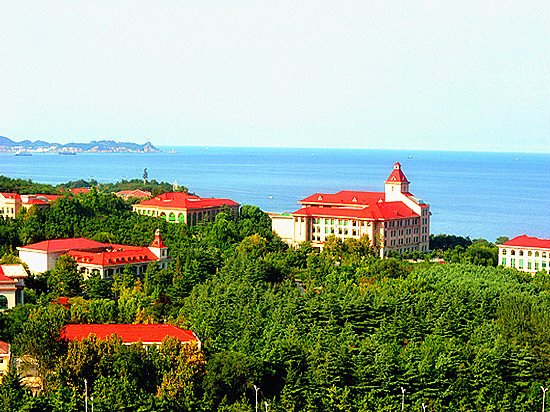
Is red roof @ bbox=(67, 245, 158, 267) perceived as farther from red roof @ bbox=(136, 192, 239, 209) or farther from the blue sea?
the blue sea

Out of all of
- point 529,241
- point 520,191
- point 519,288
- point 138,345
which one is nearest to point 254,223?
point 529,241

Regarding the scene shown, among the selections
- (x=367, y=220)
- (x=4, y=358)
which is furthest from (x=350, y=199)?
(x=4, y=358)

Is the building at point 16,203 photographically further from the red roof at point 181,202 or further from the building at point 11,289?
the building at point 11,289

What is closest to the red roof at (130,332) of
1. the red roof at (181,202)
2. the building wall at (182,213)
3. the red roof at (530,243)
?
the red roof at (530,243)

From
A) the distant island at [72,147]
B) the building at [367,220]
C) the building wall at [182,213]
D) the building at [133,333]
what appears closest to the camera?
the building at [133,333]

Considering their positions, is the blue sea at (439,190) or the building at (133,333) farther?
the blue sea at (439,190)

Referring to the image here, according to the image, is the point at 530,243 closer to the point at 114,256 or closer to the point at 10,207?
the point at 114,256
